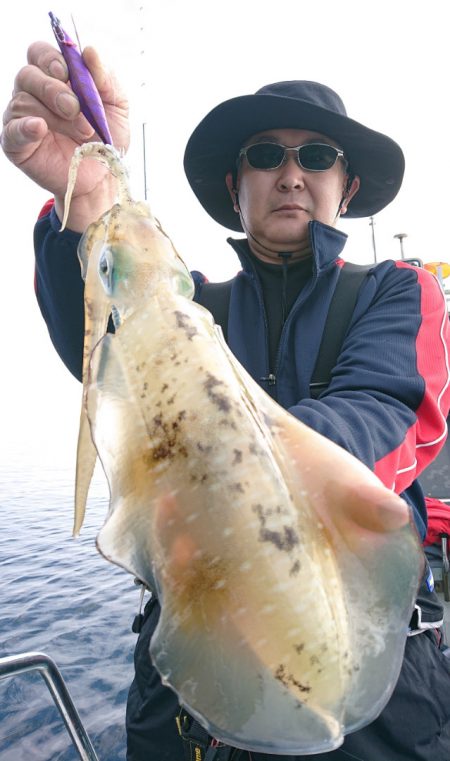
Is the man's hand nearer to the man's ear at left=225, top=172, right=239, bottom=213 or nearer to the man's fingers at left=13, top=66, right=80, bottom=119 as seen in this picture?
the man's fingers at left=13, top=66, right=80, bottom=119

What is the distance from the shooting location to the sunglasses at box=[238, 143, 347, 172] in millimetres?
2936

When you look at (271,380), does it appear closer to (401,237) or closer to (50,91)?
(50,91)

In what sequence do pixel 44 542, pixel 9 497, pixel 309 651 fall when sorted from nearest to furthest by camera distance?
pixel 309 651 < pixel 44 542 < pixel 9 497

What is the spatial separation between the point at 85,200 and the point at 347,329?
1.41m

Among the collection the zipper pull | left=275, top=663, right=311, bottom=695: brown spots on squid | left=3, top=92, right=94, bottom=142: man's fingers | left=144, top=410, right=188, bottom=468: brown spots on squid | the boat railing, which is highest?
left=3, top=92, right=94, bottom=142: man's fingers

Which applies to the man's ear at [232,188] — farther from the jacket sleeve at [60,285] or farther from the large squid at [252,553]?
the large squid at [252,553]

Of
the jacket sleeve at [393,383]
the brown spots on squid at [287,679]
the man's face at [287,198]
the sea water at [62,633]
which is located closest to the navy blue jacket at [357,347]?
the jacket sleeve at [393,383]

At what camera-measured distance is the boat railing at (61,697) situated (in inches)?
91.6

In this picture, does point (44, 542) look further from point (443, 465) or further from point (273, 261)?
point (273, 261)

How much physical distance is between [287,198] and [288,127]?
45 centimetres

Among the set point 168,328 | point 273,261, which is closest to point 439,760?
point 168,328

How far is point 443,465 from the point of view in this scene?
16.8ft

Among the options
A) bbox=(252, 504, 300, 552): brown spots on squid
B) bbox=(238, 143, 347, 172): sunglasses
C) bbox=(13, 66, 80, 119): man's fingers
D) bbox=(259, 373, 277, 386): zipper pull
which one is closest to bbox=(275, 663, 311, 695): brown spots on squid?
bbox=(252, 504, 300, 552): brown spots on squid

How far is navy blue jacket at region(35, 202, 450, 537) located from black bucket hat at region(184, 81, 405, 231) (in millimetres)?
649
